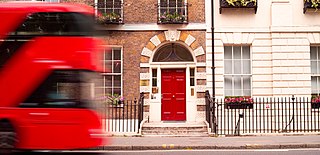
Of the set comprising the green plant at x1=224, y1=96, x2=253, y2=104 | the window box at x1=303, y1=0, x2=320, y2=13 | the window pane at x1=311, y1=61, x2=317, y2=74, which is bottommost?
the green plant at x1=224, y1=96, x2=253, y2=104

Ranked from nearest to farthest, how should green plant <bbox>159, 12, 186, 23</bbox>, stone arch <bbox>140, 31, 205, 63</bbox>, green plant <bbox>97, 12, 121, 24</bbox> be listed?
1. green plant <bbox>97, 12, 121, 24</bbox>
2. green plant <bbox>159, 12, 186, 23</bbox>
3. stone arch <bbox>140, 31, 205, 63</bbox>

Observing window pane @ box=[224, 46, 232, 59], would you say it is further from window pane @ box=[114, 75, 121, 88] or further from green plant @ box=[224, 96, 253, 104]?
window pane @ box=[114, 75, 121, 88]

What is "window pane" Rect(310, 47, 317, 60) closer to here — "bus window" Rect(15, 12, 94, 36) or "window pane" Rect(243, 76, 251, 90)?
"window pane" Rect(243, 76, 251, 90)

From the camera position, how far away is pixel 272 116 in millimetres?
18328

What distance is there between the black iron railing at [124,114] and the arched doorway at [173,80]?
1.32 metres

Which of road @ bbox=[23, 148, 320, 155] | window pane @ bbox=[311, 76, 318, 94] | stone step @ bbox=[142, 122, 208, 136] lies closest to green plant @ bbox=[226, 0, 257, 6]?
window pane @ bbox=[311, 76, 318, 94]

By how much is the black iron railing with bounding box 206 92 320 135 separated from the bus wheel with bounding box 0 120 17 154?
10.6 m

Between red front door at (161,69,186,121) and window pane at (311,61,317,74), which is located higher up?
window pane at (311,61,317,74)

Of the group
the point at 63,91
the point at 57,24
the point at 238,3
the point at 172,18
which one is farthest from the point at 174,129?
the point at 57,24

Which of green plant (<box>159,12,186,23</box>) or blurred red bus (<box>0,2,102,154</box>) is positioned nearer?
blurred red bus (<box>0,2,102,154</box>)

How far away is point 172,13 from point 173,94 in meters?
3.63

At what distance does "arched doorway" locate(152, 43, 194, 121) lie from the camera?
750 inches


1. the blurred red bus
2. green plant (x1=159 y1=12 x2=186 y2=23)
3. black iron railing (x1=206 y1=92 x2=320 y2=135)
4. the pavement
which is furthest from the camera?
green plant (x1=159 y1=12 x2=186 y2=23)

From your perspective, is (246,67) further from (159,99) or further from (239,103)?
(159,99)
